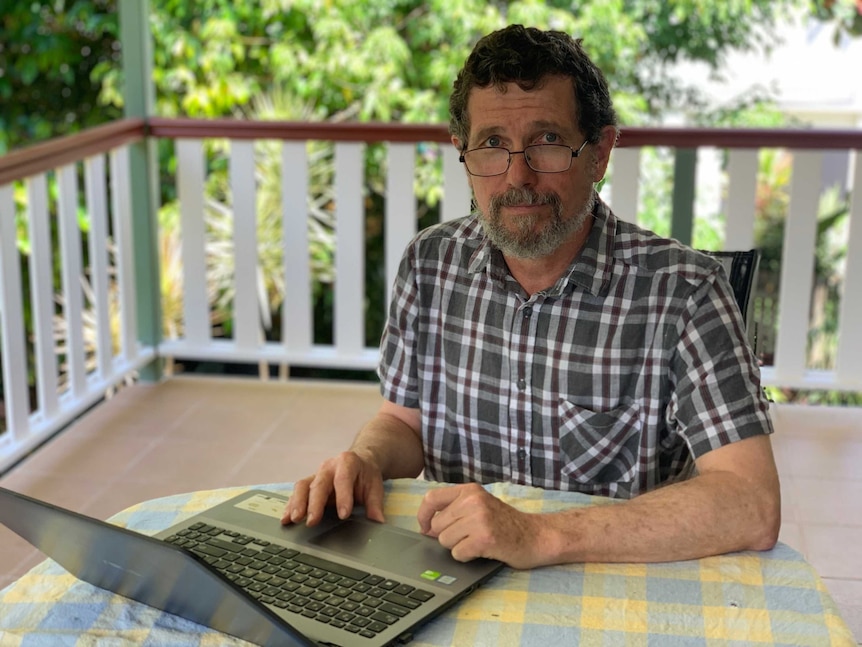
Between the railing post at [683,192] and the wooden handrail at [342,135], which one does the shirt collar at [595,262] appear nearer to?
the wooden handrail at [342,135]

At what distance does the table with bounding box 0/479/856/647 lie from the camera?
103 cm

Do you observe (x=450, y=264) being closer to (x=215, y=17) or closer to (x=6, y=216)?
(x=6, y=216)

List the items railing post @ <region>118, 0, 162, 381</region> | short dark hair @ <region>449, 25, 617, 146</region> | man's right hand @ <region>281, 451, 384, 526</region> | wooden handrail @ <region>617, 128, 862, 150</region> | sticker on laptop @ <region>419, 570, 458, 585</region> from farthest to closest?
railing post @ <region>118, 0, 162, 381</region> → wooden handrail @ <region>617, 128, 862, 150</region> → short dark hair @ <region>449, 25, 617, 146</region> → man's right hand @ <region>281, 451, 384, 526</region> → sticker on laptop @ <region>419, 570, 458, 585</region>

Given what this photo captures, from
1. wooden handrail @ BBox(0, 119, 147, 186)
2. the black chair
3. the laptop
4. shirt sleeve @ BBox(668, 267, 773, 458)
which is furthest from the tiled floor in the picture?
the laptop

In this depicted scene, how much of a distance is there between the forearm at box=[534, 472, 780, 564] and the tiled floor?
1.30m

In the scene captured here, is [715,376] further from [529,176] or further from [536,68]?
[536,68]

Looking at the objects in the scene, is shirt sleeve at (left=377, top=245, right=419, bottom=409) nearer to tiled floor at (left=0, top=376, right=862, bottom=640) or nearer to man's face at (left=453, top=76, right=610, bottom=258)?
man's face at (left=453, top=76, right=610, bottom=258)

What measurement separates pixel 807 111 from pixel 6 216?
24.0 feet

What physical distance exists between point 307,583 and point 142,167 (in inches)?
118

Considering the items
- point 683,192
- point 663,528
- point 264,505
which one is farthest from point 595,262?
point 683,192

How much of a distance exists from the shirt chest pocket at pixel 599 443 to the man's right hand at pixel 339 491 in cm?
32

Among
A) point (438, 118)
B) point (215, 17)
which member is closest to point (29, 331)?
point (215, 17)

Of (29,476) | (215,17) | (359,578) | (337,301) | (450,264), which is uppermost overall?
(215,17)

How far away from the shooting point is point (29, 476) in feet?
10.3
